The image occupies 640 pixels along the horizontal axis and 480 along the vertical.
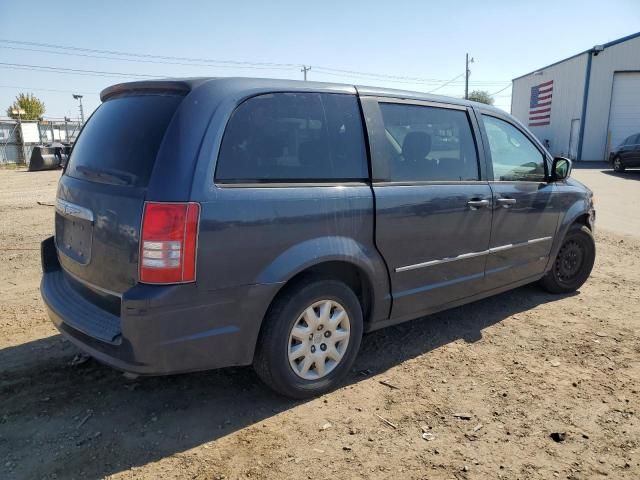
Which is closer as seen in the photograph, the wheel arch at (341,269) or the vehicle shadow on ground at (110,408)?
the vehicle shadow on ground at (110,408)

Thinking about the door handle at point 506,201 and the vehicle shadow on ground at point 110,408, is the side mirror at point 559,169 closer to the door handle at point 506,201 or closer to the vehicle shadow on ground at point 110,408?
the door handle at point 506,201

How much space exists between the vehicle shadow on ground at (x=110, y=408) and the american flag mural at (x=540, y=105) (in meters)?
32.7

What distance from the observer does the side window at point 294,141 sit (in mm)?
2703

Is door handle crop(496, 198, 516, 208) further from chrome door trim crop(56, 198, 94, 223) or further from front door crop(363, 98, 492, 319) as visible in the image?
chrome door trim crop(56, 198, 94, 223)

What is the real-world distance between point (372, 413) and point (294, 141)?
5.59ft

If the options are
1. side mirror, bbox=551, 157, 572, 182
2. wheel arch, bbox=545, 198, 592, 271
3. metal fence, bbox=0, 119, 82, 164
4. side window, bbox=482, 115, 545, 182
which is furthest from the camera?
metal fence, bbox=0, 119, 82, 164

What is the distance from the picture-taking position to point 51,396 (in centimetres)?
311

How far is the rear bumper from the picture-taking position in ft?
8.09

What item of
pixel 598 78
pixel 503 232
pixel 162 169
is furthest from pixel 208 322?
pixel 598 78

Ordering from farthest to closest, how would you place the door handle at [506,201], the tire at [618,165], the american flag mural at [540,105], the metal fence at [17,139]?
the american flag mural at [540,105] < the metal fence at [17,139] < the tire at [618,165] < the door handle at [506,201]

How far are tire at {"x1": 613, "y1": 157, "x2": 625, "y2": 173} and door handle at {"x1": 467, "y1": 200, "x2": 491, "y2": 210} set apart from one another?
2013cm

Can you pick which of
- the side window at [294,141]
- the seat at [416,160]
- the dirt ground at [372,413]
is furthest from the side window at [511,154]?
the side window at [294,141]

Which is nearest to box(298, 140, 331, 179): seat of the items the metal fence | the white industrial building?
the metal fence

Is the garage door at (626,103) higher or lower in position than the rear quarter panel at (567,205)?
higher
